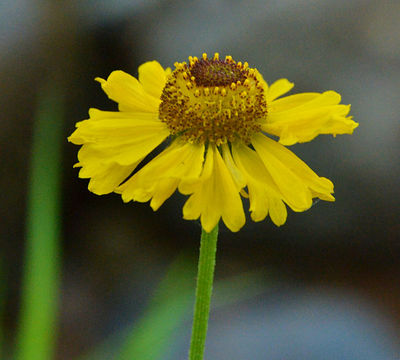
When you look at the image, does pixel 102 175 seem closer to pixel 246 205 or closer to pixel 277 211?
pixel 277 211

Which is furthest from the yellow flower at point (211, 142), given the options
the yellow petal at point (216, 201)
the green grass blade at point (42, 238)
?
the green grass blade at point (42, 238)

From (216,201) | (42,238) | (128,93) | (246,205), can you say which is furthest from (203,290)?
(246,205)

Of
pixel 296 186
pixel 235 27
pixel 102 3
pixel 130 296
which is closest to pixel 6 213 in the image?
pixel 130 296

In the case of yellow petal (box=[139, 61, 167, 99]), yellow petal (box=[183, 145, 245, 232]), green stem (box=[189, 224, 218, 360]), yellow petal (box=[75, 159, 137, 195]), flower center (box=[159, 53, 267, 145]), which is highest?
yellow petal (box=[139, 61, 167, 99])

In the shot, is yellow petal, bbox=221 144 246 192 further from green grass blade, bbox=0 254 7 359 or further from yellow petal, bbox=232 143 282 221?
green grass blade, bbox=0 254 7 359

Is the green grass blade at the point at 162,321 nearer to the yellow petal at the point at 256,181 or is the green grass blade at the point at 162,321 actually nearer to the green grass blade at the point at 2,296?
the green grass blade at the point at 2,296

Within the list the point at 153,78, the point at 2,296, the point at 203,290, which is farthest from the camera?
the point at 2,296

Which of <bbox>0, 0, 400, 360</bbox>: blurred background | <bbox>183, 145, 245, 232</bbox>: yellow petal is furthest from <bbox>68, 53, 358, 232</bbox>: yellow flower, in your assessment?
<bbox>0, 0, 400, 360</bbox>: blurred background

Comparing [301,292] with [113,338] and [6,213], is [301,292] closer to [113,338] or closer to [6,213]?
[113,338]
